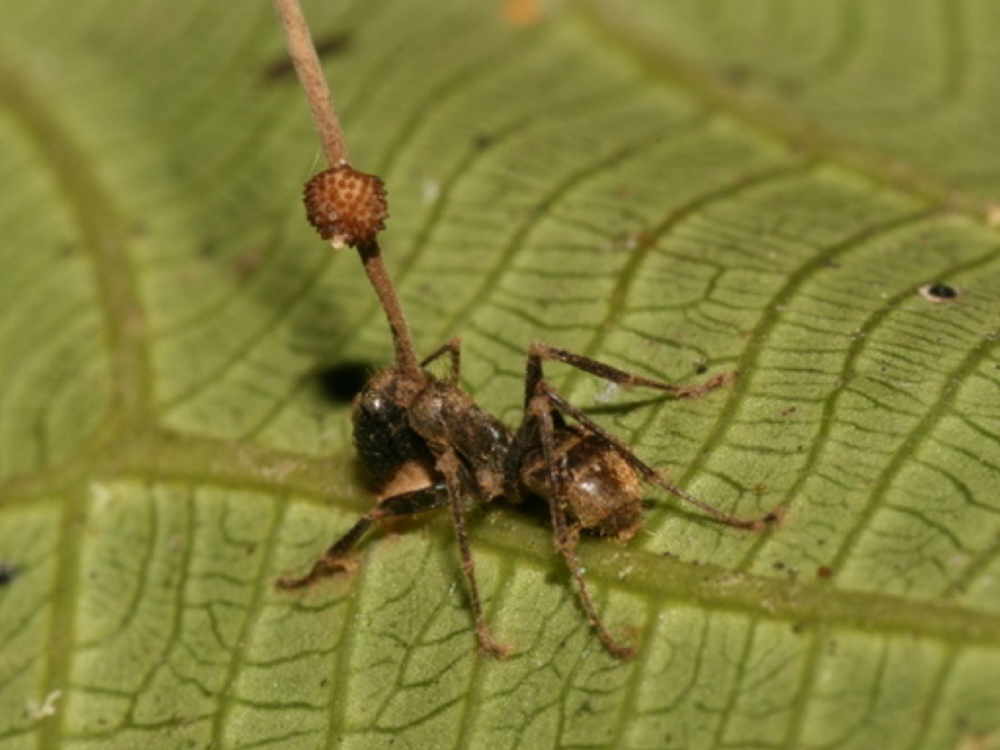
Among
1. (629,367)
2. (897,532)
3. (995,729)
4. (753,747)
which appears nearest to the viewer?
(995,729)

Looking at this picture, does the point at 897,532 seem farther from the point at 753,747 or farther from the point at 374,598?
the point at 374,598

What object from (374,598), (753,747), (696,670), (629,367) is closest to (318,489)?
(374,598)

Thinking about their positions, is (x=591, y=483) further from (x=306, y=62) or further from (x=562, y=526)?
(x=306, y=62)

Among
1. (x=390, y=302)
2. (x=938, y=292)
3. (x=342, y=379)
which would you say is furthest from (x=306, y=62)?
(x=938, y=292)

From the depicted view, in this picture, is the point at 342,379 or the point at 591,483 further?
the point at 342,379

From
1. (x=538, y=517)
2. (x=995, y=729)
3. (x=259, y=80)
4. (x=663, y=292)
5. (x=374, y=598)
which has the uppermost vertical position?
(x=259, y=80)

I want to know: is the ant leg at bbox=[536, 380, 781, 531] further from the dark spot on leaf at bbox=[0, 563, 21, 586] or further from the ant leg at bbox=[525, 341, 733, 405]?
the dark spot on leaf at bbox=[0, 563, 21, 586]

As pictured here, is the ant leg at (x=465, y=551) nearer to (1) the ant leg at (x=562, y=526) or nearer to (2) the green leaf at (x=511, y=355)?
(2) the green leaf at (x=511, y=355)
